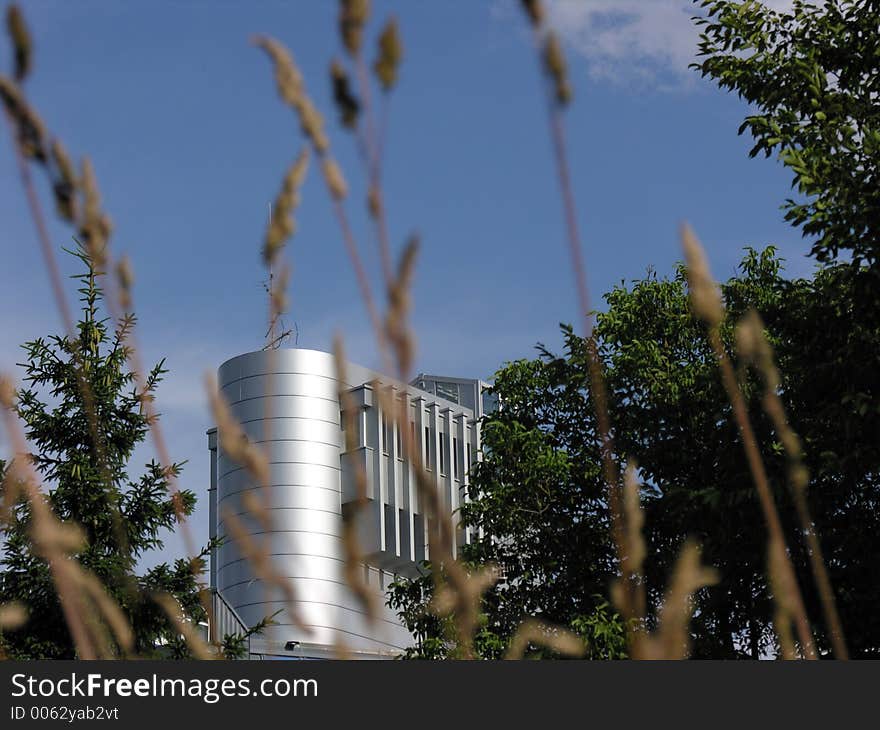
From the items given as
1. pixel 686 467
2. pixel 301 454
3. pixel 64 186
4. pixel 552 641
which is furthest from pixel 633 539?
pixel 301 454

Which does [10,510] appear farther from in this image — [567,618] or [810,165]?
[567,618]

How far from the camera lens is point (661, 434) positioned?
834 inches

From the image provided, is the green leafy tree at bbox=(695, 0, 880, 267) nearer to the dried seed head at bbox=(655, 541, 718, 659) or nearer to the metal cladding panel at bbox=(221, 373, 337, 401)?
the dried seed head at bbox=(655, 541, 718, 659)

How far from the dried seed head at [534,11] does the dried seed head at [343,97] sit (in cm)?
19

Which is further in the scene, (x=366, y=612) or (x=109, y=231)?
(x=109, y=231)

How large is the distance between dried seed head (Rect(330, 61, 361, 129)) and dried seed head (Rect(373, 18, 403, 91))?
66 mm

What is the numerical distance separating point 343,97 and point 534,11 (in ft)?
0.67

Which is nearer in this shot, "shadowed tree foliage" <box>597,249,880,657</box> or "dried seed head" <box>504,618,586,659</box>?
"dried seed head" <box>504,618,586,659</box>

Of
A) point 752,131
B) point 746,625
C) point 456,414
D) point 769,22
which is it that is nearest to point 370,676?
point 752,131

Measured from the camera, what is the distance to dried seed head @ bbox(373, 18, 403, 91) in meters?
1.11

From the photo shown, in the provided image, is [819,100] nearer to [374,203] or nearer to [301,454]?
[374,203]

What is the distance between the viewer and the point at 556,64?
46.1 inches

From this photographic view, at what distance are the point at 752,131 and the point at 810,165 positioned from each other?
1.34 meters

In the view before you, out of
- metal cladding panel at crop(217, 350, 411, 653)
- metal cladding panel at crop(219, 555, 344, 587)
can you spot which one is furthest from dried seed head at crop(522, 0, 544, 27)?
metal cladding panel at crop(217, 350, 411, 653)
